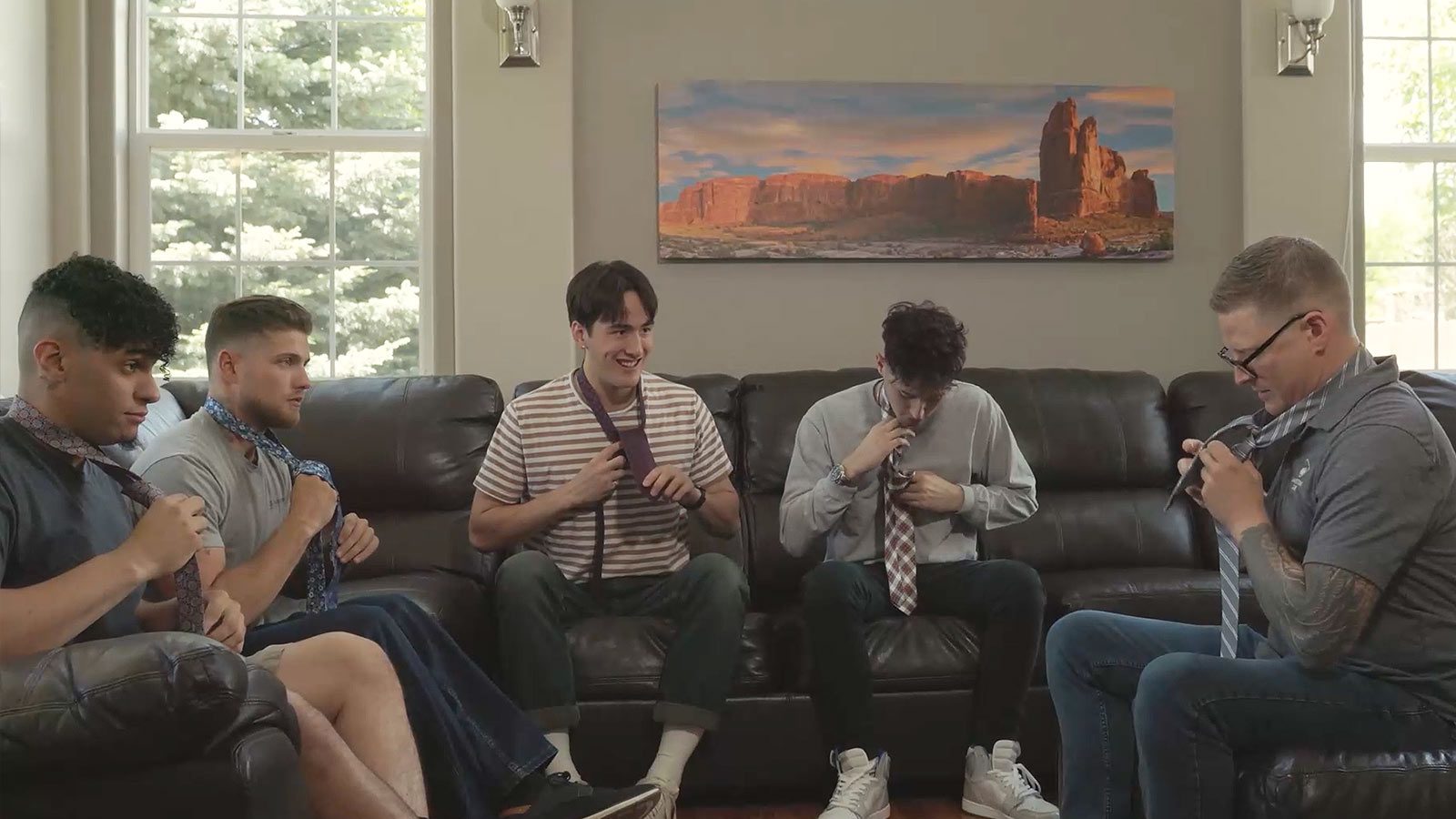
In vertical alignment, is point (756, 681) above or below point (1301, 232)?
below

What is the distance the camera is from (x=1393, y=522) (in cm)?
169

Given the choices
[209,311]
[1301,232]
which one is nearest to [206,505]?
[209,311]

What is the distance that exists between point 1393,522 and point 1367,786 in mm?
369

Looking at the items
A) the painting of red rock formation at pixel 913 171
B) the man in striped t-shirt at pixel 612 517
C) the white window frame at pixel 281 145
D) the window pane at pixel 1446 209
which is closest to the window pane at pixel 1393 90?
the window pane at pixel 1446 209

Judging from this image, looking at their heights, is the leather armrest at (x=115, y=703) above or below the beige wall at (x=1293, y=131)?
below

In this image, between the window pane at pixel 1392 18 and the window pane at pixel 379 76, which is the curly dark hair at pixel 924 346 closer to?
the window pane at pixel 379 76

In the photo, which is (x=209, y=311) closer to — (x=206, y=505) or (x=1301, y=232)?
(x=206, y=505)

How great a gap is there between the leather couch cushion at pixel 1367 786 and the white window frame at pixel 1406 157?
3.05 meters

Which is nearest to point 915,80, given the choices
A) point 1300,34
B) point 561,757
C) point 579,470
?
point 1300,34

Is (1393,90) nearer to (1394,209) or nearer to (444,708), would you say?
(1394,209)

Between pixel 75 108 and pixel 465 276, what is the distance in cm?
137

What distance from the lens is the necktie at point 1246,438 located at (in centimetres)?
186

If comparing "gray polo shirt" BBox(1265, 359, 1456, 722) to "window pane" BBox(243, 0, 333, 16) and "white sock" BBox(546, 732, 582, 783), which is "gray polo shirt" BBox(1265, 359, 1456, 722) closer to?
"white sock" BBox(546, 732, 582, 783)

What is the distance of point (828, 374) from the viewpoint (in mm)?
3574
